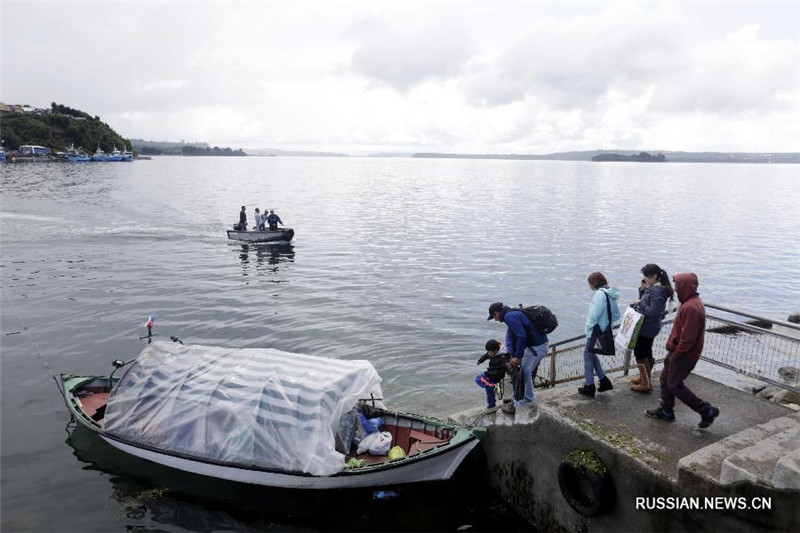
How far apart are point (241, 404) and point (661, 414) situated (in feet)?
27.5

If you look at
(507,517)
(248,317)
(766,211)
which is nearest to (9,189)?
(248,317)

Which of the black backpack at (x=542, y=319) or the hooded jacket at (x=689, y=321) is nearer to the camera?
the hooded jacket at (x=689, y=321)

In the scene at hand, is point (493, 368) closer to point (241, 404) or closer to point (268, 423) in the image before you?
point (268, 423)

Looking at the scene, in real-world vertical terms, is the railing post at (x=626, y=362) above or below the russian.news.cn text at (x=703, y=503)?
above

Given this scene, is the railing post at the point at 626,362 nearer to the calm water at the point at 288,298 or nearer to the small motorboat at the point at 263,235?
the calm water at the point at 288,298

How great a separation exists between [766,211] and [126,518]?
93395mm

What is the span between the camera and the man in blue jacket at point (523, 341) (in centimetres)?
981

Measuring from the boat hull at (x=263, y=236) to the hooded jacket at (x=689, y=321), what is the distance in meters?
36.4

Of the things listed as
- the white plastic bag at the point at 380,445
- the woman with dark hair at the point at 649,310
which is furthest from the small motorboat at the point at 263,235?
the woman with dark hair at the point at 649,310

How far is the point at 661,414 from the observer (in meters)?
8.95

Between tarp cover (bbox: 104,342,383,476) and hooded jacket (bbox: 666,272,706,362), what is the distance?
6.86 m

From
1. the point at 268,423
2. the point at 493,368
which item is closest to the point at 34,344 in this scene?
the point at 268,423

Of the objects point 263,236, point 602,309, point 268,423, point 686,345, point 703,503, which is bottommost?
point 268,423

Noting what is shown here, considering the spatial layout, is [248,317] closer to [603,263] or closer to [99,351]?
[99,351]
